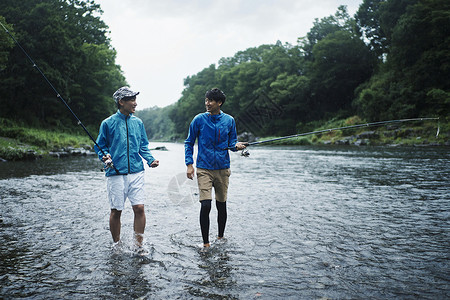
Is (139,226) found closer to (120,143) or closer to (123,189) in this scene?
(123,189)

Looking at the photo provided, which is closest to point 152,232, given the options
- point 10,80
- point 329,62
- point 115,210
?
point 115,210

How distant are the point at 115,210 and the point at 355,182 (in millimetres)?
8162

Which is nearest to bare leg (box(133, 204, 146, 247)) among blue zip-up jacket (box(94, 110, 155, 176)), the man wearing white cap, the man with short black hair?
the man wearing white cap

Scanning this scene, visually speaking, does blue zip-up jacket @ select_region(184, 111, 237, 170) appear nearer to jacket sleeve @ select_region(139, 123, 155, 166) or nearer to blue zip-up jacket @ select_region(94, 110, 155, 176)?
jacket sleeve @ select_region(139, 123, 155, 166)

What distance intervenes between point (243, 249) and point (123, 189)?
1.73m

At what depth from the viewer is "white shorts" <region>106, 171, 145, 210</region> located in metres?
4.19

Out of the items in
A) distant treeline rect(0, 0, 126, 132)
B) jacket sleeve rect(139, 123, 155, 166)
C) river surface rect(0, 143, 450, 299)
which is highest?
distant treeline rect(0, 0, 126, 132)

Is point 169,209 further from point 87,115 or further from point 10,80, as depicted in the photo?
point 87,115

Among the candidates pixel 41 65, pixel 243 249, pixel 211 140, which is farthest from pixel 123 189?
pixel 41 65

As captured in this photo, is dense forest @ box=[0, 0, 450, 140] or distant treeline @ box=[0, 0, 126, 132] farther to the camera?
dense forest @ box=[0, 0, 450, 140]

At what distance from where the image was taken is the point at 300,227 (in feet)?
17.8

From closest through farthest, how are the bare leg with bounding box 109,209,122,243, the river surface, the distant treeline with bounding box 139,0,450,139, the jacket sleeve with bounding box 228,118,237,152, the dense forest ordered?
the river surface, the bare leg with bounding box 109,209,122,243, the jacket sleeve with bounding box 228,118,237,152, the dense forest, the distant treeline with bounding box 139,0,450,139

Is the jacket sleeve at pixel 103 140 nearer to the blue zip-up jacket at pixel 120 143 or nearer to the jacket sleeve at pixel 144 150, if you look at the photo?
the blue zip-up jacket at pixel 120 143

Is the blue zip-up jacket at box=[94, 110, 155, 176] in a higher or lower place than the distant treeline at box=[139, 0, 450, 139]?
lower
